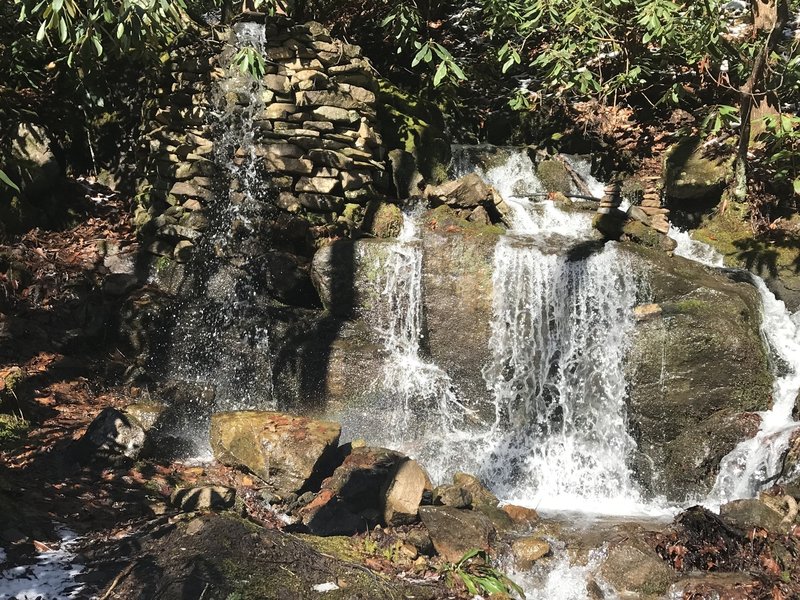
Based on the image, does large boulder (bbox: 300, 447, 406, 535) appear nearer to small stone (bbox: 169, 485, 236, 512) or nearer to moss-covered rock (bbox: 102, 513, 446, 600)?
small stone (bbox: 169, 485, 236, 512)

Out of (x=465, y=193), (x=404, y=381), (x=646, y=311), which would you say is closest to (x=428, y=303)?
(x=404, y=381)

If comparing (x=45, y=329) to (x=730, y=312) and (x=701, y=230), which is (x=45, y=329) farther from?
(x=701, y=230)

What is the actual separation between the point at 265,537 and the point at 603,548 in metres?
2.61

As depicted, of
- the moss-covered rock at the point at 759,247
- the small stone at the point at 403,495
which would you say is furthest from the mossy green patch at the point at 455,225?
the small stone at the point at 403,495

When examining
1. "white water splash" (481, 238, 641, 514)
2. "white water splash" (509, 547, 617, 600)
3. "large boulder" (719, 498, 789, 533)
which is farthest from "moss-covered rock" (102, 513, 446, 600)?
"white water splash" (481, 238, 641, 514)

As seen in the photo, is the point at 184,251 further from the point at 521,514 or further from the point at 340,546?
the point at 521,514

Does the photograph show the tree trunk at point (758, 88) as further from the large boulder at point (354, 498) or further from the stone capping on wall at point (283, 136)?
the large boulder at point (354, 498)

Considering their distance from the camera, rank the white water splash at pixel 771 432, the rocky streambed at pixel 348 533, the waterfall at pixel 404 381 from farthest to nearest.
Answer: the waterfall at pixel 404 381 → the white water splash at pixel 771 432 → the rocky streambed at pixel 348 533

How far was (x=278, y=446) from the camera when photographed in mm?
5902

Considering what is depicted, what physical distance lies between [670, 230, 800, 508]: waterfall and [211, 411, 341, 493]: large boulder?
3.60m

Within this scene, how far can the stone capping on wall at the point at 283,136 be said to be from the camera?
8445 mm

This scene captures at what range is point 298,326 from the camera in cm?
773

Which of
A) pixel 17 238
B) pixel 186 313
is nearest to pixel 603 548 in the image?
pixel 186 313

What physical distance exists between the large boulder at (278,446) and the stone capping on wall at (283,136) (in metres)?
2.92
